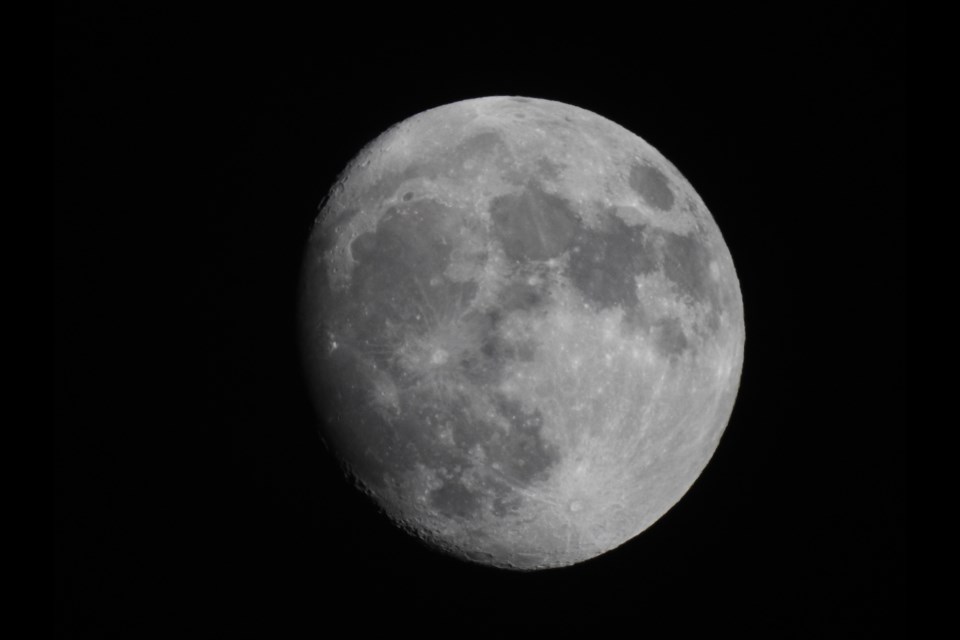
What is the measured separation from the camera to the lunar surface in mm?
3553

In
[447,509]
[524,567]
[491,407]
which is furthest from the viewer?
[524,567]

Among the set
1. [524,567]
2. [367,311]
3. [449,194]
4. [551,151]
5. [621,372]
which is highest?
[551,151]

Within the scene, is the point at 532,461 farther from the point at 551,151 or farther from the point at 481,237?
the point at 551,151

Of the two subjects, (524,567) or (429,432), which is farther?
(524,567)

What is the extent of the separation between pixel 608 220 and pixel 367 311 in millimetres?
1344

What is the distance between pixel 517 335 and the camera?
3.52 m

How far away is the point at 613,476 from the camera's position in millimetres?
3779

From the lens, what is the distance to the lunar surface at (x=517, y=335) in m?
3.55

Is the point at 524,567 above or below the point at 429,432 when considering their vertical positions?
below

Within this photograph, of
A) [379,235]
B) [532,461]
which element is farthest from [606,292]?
[379,235]

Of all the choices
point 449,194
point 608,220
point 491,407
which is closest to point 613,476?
point 491,407

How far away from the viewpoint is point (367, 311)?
372 cm

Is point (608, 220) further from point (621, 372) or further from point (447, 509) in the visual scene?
point (447, 509)

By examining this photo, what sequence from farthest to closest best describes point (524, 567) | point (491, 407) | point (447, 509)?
point (524, 567) → point (447, 509) → point (491, 407)
